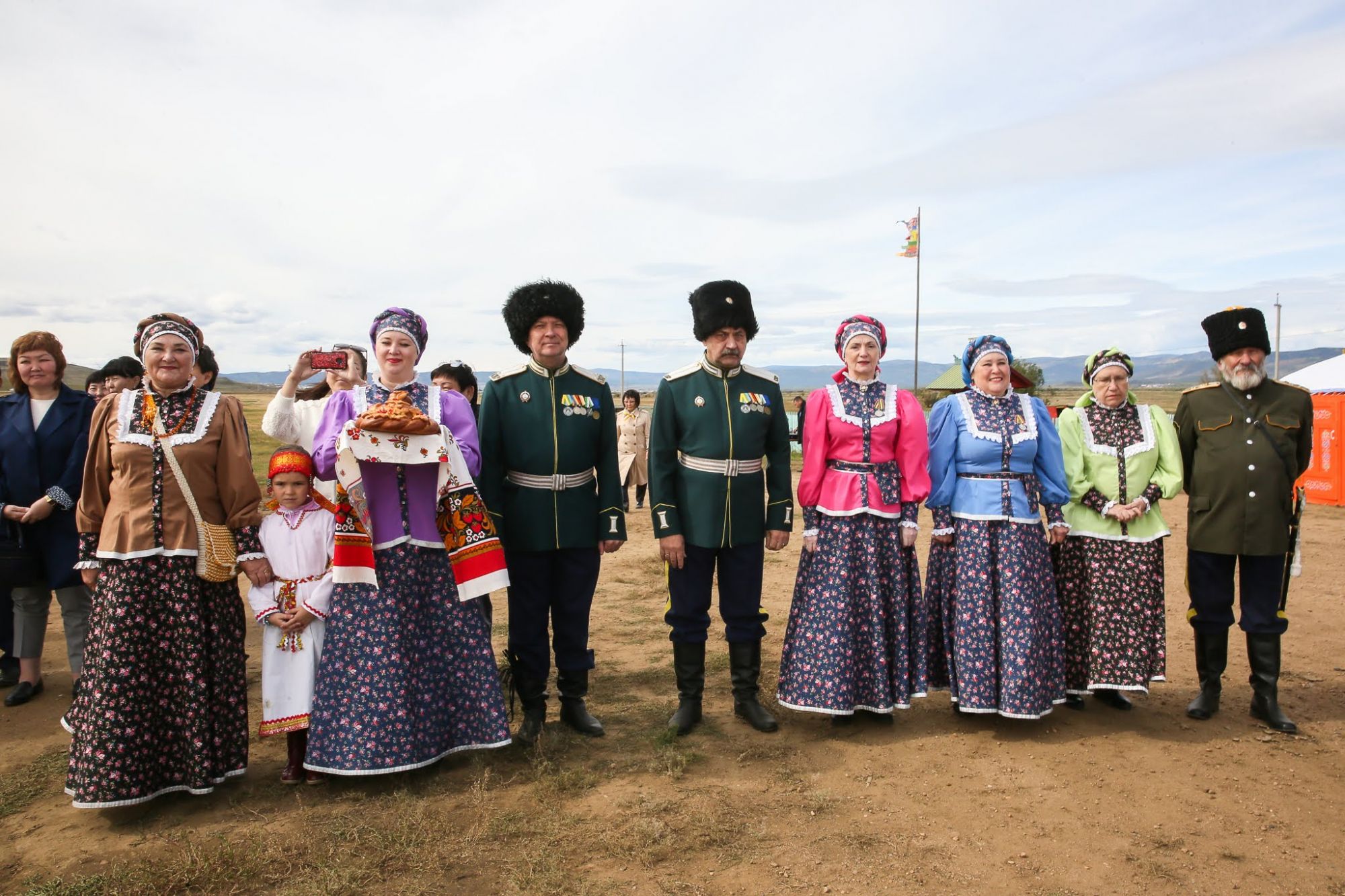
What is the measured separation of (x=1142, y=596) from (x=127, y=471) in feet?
15.8

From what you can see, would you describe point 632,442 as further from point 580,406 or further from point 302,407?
point 302,407

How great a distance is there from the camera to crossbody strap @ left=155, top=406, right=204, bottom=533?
352cm

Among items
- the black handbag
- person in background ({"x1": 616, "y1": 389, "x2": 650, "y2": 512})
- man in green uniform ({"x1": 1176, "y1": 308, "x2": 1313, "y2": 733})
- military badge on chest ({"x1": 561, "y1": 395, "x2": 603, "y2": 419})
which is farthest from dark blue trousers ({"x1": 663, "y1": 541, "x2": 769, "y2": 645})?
person in background ({"x1": 616, "y1": 389, "x2": 650, "y2": 512})

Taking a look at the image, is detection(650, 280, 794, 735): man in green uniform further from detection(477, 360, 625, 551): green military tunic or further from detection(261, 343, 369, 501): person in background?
detection(261, 343, 369, 501): person in background

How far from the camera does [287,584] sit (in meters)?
3.67

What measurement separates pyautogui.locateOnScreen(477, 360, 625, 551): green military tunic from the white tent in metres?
12.7

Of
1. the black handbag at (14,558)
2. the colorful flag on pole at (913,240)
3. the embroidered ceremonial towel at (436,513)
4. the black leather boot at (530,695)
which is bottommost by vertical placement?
the black leather boot at (530,695)

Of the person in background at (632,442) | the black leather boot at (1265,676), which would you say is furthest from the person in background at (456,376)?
the person in background at (632,442)

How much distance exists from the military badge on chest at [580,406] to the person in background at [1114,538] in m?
2.51

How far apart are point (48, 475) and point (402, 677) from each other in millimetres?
2853

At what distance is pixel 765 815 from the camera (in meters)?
3.46

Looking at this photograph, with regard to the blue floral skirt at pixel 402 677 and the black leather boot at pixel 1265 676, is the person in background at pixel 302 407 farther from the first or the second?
the black leather boot at pixel 1265 676

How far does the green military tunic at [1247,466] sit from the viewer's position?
4371mm

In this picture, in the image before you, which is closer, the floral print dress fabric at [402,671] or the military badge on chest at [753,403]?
the floral print dress fabric at [402,671]
